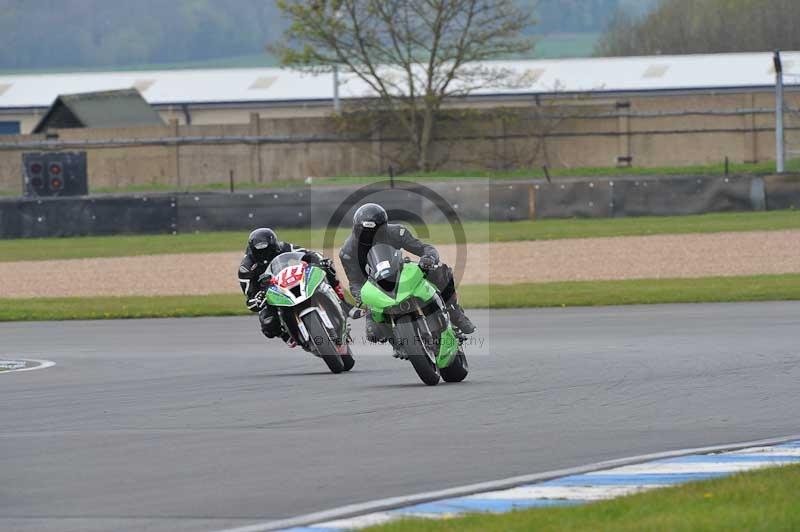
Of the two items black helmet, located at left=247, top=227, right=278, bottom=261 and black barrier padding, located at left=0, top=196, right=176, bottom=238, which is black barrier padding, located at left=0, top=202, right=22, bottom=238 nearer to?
black barrier padding, located at left=0, top=196, right=176, bottom=238

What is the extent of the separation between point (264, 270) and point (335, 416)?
14.4 feet

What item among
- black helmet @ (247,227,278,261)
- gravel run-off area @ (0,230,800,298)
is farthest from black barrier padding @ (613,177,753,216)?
black helmet @ (247,227,278,261)

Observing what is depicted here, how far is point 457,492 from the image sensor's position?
7.83 metres

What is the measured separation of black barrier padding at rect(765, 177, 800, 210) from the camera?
37000 millimetres

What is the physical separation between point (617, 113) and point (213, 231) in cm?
2060

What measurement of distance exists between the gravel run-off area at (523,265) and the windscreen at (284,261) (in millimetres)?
10648

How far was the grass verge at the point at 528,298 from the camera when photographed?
2177 centimetres

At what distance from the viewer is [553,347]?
52.4 ft

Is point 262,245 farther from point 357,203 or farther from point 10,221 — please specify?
point 10,221

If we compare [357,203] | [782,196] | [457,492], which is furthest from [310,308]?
[782,196]

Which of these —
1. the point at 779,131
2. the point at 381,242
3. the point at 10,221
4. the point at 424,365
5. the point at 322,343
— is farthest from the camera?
the point at 779,131

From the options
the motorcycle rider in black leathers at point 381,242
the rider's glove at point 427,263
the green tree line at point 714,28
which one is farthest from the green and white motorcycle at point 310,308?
the green tree line at point 714,28

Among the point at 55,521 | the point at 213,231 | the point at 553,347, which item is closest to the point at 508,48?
the point at 213,231

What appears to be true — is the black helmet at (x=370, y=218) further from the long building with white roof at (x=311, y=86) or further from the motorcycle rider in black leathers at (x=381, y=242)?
the long building with white roof at (x=311, y=86)
